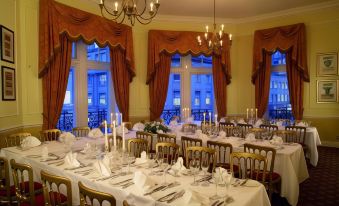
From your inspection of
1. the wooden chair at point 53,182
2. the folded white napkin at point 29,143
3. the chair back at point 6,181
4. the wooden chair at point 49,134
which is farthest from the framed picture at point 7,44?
the wooden chair at point 53,182

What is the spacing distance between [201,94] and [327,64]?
3.95 metres

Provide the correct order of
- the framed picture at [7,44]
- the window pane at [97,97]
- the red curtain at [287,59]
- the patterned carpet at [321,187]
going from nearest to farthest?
the patterned carpet at [321,187] < the framed picture at [7,44] < the window pane at [97,97] < the red curtain at [287,59]

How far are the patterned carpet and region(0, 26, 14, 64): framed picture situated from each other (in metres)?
5.23

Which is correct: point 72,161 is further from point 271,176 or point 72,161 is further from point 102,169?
point 271,176

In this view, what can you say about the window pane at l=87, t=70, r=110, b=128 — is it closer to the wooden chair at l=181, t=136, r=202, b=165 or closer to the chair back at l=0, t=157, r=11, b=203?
the wooden chair at l=181, t=136, r=202, b=165

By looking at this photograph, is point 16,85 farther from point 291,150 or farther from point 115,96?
point 291,150

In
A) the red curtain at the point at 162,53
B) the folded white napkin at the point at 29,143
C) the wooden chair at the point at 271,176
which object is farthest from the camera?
the red curtain at the point at 162,53

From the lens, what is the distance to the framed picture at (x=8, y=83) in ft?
15.6

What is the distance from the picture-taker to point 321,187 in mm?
4551

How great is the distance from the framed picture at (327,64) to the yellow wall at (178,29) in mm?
140

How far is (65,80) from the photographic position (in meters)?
6.22

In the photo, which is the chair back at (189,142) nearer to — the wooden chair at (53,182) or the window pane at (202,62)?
the wooden chair at (53,182)

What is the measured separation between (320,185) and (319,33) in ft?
16.5

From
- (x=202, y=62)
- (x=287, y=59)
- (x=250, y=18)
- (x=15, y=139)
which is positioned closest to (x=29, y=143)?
(x=15, y=139)
